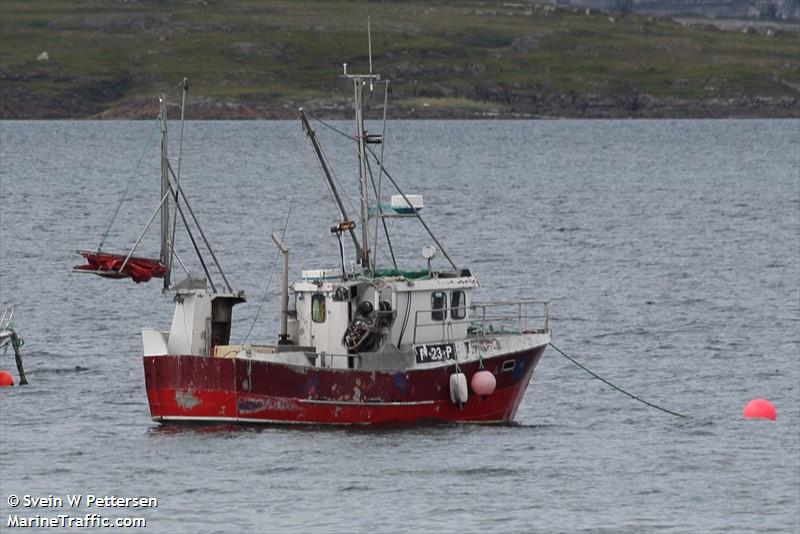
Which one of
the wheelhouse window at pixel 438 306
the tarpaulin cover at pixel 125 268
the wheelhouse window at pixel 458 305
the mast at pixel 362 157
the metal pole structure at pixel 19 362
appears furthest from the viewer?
the metal pole structure at pixel 19 362

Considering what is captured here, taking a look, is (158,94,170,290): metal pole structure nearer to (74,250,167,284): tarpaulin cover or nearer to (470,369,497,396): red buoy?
(74,250,167,284): tarpaulin cover

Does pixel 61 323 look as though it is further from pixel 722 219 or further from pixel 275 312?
pixel 722 219

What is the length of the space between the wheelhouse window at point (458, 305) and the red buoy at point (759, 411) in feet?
26.7

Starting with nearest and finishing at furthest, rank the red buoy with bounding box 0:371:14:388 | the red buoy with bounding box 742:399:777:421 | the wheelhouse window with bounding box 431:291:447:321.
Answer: the wheelhouse window with bounding box 431:291:447:321
the red buoy with bounding box 742:399:777:421
the red buoy with bounding box 0:371:14:388

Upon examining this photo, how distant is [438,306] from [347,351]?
260 cm

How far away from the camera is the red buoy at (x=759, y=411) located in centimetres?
4761

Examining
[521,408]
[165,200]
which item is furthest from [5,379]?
[521,408]

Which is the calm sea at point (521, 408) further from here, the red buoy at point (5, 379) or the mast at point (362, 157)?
the mast at point (362, 157)

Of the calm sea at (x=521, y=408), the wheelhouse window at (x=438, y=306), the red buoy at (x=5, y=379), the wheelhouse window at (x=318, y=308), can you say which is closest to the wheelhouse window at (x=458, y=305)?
the wheelhouse window at (x=438, y=306)

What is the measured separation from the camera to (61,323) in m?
65.4

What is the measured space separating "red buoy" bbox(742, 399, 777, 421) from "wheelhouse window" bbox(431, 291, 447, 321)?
8745mm

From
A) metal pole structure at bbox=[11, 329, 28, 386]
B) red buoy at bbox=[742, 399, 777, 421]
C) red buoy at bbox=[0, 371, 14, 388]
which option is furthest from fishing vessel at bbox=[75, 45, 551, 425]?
red buoy at bbox=[0, 371, 14, 388]

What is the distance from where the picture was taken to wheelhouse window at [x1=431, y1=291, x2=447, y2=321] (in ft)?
148

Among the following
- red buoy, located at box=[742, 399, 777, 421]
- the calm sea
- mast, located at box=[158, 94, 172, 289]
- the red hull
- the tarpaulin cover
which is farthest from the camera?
red buoy, located at box=[742, 399, 777, 421]
